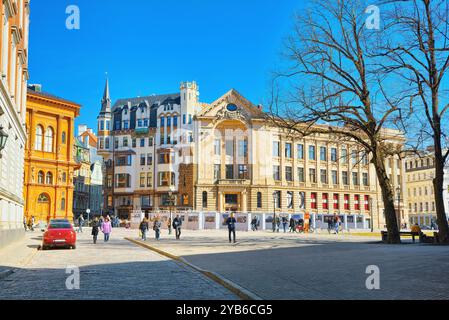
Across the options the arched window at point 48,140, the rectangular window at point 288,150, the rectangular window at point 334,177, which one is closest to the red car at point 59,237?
the arched window at point 48,140

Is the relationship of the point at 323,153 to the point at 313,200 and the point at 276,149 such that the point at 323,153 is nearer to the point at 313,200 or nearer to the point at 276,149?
the point at 313,200

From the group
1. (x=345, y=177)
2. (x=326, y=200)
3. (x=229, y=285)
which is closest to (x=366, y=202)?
(x=345, y=177)

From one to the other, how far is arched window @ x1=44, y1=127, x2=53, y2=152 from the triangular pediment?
21393 millimetres

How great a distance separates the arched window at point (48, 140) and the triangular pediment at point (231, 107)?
70.2 ft

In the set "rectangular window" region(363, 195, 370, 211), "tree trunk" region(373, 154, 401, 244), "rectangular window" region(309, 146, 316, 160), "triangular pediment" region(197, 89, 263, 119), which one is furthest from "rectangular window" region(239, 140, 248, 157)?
"tree trunk" region(373, 154, 401, 244)

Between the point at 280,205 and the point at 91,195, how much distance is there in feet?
178

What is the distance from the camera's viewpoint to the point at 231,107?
240ft

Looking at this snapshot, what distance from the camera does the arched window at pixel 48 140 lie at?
61469mm

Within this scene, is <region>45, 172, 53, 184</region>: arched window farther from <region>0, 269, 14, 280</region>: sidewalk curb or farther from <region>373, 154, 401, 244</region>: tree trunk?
<region>0, 269, 14, 280</region>: sidewalk curb

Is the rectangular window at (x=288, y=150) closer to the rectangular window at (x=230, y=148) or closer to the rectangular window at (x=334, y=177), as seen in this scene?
the rectangular window at (x=334, y=177)

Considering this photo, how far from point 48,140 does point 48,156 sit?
6.87ft

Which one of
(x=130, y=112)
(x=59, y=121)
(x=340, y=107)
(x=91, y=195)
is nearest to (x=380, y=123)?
(x=340, y=107)

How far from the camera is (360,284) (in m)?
10.5

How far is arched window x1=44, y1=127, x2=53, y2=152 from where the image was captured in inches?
2420
